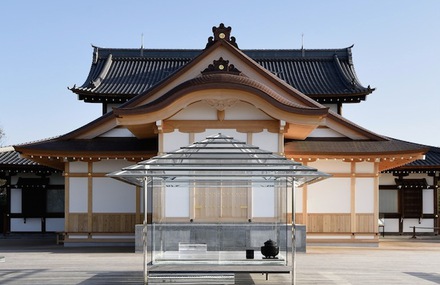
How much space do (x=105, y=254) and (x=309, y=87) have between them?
40.6ft

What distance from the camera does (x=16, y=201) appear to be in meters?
25.8

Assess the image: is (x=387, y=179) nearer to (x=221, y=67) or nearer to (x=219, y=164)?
(x=221, y=67)

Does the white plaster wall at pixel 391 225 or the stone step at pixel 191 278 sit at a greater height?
the stone step at pixel 191 278

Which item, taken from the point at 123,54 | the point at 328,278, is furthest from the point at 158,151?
the point at 123,54

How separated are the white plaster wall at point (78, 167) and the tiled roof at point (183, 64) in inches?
165

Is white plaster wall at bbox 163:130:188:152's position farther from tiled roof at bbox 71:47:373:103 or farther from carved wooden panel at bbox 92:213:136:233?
tiled roof at bbox 71:47:373:103

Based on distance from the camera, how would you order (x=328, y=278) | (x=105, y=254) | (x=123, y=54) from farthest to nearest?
(x=123, y=54) → (x=105, y=254) → (x=328, y=278)

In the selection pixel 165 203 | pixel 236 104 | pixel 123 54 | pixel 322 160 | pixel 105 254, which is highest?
pixel 123 54

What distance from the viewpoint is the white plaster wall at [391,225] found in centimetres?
2581

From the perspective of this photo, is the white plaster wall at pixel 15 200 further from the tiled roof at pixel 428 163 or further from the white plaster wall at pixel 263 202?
the tiled roof at pixel 428 163

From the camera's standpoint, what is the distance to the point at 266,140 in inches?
733

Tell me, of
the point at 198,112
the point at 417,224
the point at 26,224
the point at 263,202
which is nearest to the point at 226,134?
the point at 198,112

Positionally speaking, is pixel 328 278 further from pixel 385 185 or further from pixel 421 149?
pixel 385 185

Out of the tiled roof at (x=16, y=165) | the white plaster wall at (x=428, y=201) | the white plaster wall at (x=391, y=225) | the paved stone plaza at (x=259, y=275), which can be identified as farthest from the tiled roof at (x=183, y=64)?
the paved stone plaza at (x=259, y=275)
